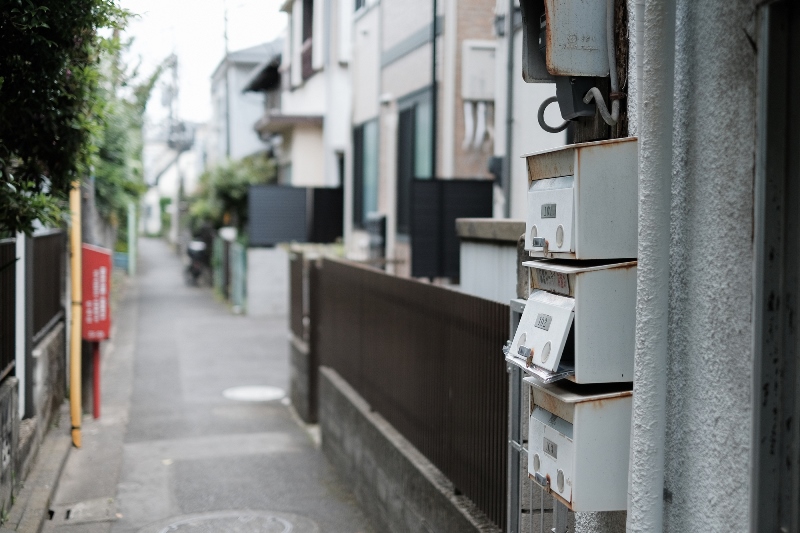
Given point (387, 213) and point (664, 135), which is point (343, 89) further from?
point (664, 135)

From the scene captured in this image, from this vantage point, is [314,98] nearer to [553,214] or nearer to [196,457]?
[196,457]

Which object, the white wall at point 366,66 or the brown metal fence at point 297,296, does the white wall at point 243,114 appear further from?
the brown metal fence at point 297,296

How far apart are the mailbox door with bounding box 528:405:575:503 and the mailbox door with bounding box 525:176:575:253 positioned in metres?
0.61

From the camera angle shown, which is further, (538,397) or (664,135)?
(538,397)

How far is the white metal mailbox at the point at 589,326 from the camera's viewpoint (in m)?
3.23

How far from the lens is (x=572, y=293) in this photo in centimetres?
329

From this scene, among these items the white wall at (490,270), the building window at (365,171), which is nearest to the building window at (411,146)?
the building window at (365,171)

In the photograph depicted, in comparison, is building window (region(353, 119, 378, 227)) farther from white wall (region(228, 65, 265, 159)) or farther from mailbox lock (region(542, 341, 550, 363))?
white wall (region(228, 65, 265, 159))

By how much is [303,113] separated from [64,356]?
13.2 m

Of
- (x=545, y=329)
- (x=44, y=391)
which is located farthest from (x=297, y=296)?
(x=545, y=329)

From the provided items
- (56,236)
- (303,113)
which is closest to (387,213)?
(56,236)

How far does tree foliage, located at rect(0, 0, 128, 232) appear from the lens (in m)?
5.18

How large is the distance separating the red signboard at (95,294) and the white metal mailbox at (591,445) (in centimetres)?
826

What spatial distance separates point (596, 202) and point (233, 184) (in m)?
24.6
